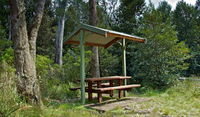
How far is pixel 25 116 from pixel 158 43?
20.6ft

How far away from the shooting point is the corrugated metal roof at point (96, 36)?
16.8 ft

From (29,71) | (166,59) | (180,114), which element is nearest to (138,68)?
(166,59)

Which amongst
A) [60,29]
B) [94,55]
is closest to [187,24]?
[60,29]

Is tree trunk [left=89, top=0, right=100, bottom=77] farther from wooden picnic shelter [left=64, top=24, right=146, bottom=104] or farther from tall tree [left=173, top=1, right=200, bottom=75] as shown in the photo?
tall tree [left=173, top=1, right=200, bottom=75]

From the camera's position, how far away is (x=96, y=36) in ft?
21.2

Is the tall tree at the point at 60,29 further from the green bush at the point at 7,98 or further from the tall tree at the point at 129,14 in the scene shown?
the green bush at the point at 7,98

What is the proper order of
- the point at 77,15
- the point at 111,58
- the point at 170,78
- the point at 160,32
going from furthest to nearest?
1. the point at 77,15
2. the point at 111,58
3. the point at 160,32
4. the point at 170,78

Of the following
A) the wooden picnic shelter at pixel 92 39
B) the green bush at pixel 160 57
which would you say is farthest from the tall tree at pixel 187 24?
the wooden picnic shelter at pixel 92 39

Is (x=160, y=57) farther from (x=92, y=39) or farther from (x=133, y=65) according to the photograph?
(x=92, y=39)

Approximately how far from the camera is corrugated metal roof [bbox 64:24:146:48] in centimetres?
512

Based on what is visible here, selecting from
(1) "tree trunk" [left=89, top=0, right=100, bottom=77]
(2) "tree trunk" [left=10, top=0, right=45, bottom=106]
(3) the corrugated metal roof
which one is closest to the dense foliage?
(2) "tree trunk" [left=10, top=0, right=45, bottom=106]

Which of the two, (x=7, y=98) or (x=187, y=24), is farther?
(x=187, y=24)

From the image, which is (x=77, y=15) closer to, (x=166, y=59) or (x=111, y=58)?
(x=111, y=58)

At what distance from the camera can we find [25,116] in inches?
121
